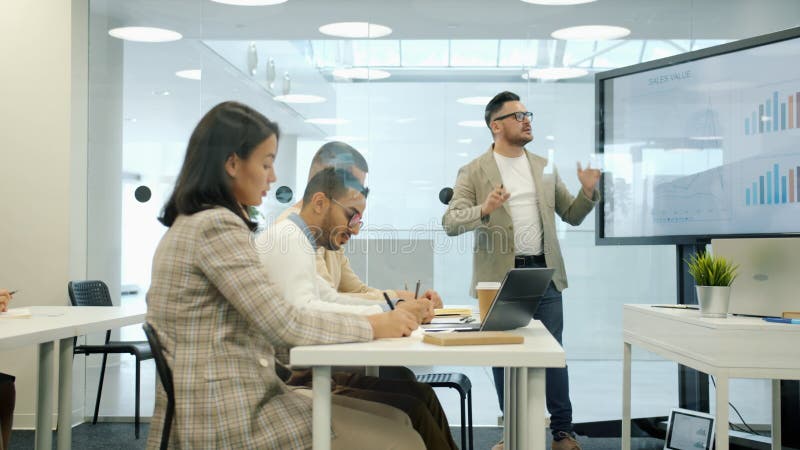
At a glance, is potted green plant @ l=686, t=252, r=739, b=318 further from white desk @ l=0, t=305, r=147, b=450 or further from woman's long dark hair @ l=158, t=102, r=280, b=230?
white desk @ l=0, t=305, r=147, b=450

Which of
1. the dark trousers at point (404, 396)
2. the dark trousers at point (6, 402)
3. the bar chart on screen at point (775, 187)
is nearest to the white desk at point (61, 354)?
the dark trousers at point (6, 402)

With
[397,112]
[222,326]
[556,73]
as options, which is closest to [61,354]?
[222,326]

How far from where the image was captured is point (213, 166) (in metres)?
1.89

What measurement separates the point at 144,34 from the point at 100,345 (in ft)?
6.01

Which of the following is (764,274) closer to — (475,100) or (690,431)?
(690,431)

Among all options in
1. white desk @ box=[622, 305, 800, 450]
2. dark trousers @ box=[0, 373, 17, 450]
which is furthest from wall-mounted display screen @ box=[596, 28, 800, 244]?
dark trousers @ box=[0, 373, 17, 450]

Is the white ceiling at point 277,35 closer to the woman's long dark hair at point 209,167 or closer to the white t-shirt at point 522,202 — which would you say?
the white t-shirt at point 522,202

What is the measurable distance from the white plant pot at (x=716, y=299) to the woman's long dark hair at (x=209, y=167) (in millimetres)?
1535

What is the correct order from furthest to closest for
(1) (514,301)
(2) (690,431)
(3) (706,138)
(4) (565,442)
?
1. (3) (706,138)
2. (4) (565,442)
3. (2) (690,431)
4. (1) (514,301)

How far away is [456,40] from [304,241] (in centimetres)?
284

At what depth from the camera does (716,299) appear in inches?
102

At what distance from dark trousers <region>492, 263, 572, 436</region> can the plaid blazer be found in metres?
2.24

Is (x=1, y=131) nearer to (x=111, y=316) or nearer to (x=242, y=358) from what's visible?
(x=111, y=316)

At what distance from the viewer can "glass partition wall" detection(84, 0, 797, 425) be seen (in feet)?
14.8
